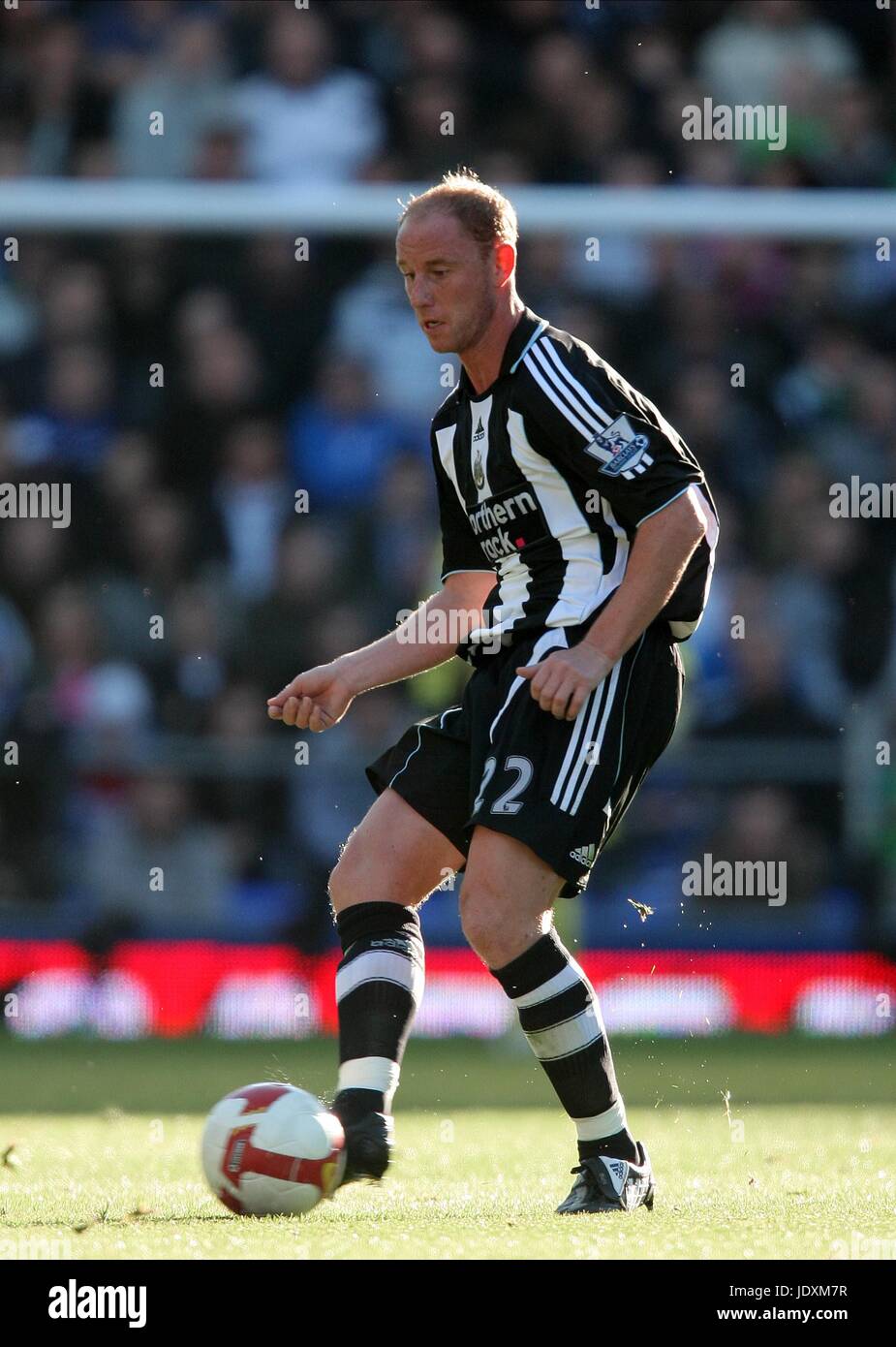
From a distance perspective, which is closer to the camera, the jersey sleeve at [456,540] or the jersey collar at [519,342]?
the jersey collar at [519,342]

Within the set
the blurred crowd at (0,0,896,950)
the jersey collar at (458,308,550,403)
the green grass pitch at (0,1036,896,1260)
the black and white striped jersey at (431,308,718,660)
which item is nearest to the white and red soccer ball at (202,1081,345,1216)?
the green grass pitch at (0,1036,896,1260)

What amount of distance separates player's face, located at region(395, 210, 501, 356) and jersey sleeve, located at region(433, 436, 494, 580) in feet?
1.11

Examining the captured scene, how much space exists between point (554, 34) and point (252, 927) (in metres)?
4.60

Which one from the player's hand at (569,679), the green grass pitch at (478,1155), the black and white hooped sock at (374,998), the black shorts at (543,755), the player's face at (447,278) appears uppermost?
the player's face at (447,278)

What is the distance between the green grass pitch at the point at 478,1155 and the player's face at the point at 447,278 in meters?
1.54

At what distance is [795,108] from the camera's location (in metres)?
9.05

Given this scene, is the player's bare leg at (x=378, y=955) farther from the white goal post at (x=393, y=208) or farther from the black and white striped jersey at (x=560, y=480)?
the white goal post at (x=393, y=208)

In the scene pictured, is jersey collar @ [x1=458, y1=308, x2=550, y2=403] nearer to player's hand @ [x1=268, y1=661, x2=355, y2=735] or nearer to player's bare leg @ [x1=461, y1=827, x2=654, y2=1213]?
player's hand @ [x1=268, y1=661, x2=355, y2=735]

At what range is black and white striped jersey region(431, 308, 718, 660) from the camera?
346 centimetres

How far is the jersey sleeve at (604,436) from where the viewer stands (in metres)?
3.46

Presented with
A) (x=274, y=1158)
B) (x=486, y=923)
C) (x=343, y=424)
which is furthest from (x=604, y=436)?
(x=343, y=424)

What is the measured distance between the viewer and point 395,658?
154 inches

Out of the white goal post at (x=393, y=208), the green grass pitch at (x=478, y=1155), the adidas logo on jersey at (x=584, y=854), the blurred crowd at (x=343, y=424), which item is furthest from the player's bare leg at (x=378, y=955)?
the white goal post at (x=393, y=208)
